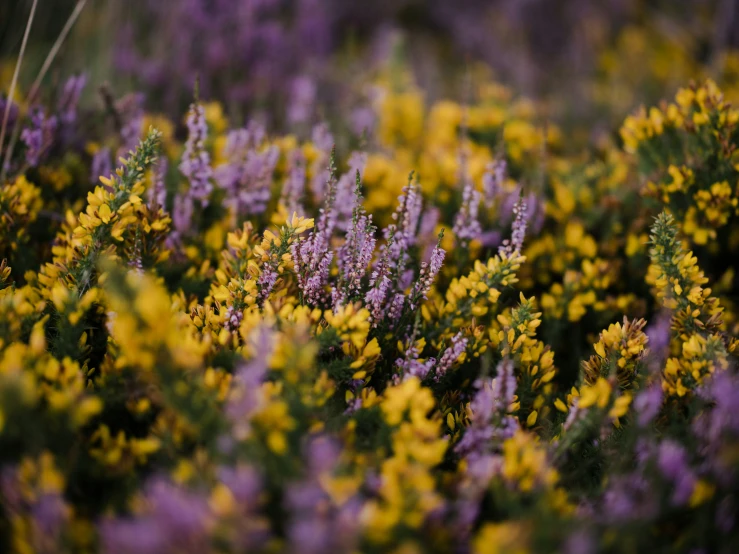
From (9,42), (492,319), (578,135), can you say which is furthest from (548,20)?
(492,319)

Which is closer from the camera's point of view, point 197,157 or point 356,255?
point 356,255

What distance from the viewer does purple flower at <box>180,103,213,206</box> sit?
1.80 m

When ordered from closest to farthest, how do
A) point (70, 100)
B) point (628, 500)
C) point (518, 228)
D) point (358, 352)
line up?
point (628, 500) < point (358, 352) < point (518, 228) < point (70, 100)

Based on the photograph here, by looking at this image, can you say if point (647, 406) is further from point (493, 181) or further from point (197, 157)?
point (197, 157)

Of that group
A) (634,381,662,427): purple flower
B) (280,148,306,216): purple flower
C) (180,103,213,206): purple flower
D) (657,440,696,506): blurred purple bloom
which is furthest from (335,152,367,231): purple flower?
(657,440,696,506): blurred purple bloom

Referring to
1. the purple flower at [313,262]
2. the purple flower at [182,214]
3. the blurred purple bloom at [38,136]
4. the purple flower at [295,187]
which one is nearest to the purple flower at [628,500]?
the purple flower at [313,262]

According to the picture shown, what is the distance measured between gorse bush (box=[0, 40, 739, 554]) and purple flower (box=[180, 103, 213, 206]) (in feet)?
0.04

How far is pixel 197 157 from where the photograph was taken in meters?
1.87

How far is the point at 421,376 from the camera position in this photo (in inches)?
54.6

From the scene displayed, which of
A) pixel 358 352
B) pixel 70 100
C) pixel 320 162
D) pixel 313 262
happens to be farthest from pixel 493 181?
pixel 70 100

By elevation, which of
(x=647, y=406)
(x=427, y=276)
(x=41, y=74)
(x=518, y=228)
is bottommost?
(x=647, y=406)

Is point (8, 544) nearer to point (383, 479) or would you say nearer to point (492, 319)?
point (383, 479)

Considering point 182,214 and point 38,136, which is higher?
point 38,136

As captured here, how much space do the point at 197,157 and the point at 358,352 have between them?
38.3 inches
